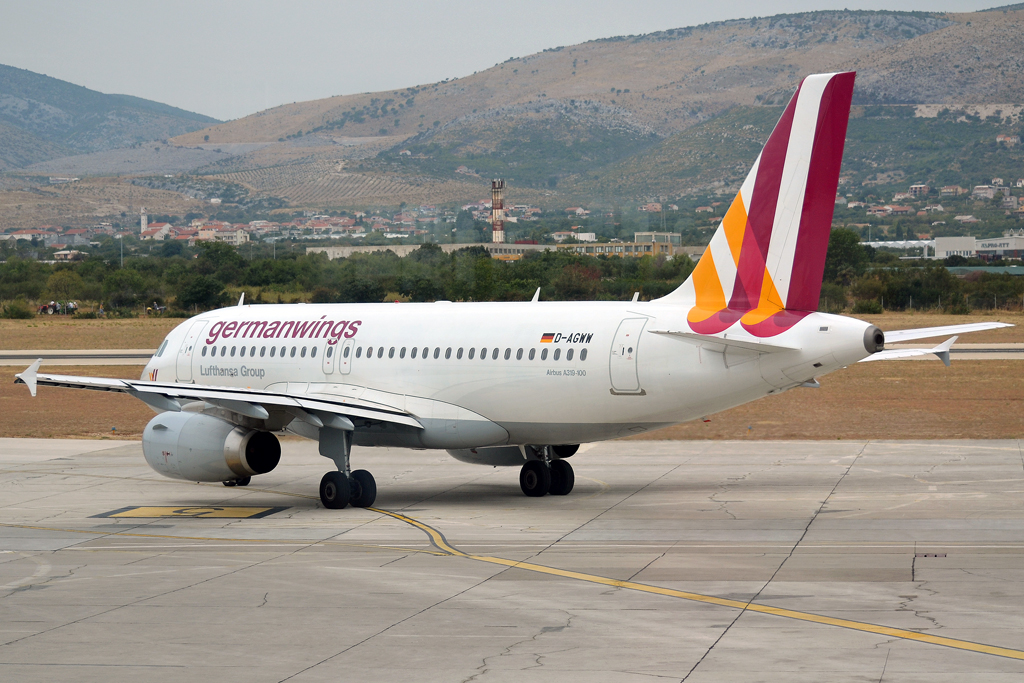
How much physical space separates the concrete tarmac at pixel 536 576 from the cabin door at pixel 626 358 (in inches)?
99.4

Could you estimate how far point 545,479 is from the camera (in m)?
24.7

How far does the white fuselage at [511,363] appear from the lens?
67.9 ft

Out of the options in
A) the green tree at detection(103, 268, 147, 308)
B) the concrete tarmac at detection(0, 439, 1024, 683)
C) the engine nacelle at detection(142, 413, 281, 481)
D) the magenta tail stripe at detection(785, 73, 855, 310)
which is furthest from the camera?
the green tree at detection(103, 268, 147, 308)

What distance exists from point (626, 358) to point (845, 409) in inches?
834

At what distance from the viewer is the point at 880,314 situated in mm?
85125

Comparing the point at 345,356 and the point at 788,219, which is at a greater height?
the point at 788,219

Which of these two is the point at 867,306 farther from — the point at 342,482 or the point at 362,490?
the point at 342,482

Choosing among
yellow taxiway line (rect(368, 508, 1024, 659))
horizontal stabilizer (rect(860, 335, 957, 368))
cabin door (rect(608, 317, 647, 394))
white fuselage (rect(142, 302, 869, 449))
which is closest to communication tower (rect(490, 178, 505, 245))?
white fuselage (rect(142, 302, 869, 449))

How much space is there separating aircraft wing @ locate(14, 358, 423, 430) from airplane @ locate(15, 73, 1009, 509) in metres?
0.05

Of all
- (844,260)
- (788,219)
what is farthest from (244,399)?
(844,260)

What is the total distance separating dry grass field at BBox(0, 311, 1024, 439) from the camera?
35000 millimetres

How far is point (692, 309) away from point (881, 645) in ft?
31.9

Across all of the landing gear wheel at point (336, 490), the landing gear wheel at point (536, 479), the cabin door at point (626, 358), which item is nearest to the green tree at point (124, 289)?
the landing gear wheel at point (336, 490)

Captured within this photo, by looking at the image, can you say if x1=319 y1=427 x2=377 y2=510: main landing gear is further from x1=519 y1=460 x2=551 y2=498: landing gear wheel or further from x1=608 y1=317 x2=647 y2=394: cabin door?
x1=608 y1=317 x2=647 y2=394: cabin door
